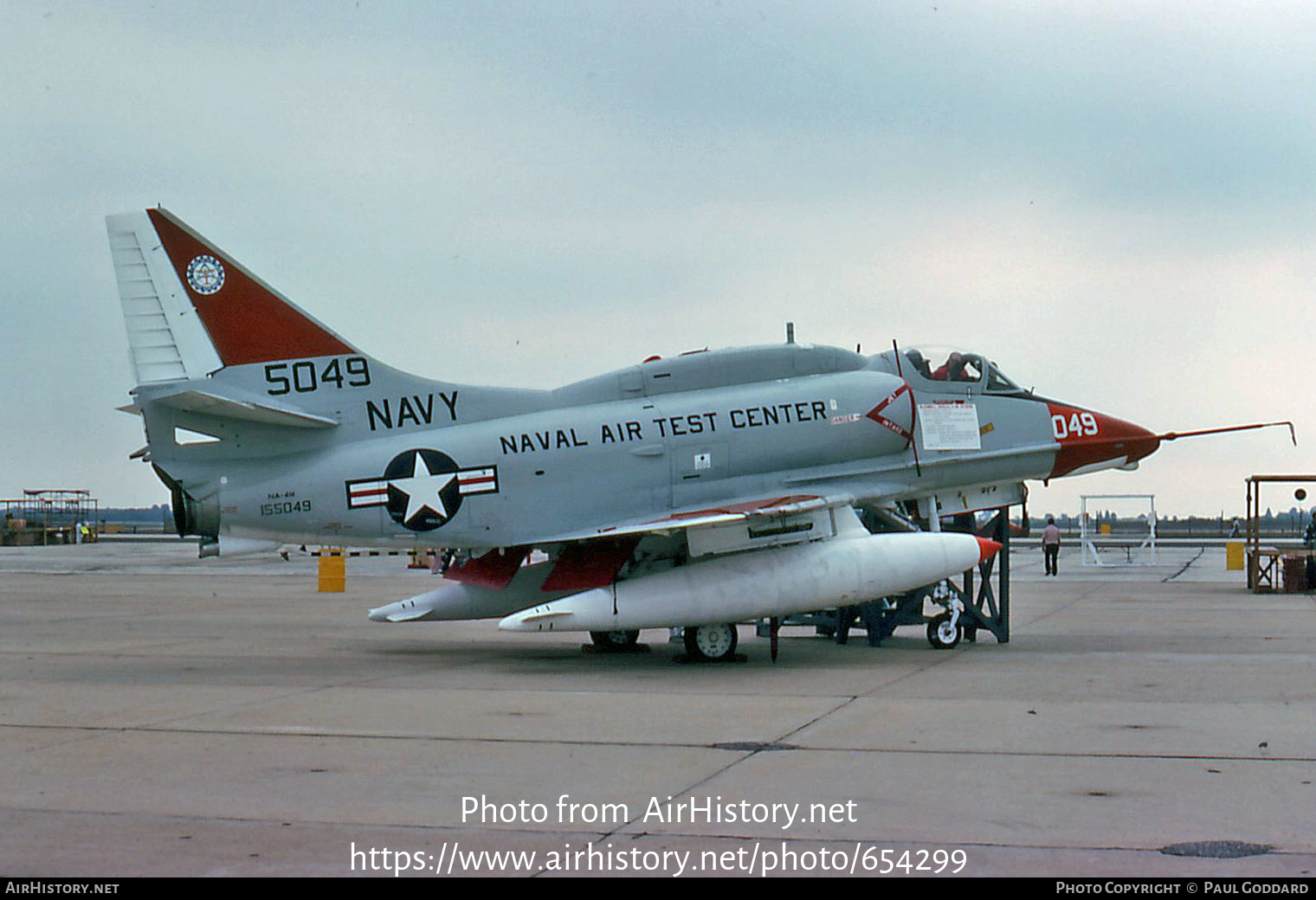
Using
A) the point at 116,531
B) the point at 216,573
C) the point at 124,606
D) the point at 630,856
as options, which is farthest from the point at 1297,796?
the point at 116,531

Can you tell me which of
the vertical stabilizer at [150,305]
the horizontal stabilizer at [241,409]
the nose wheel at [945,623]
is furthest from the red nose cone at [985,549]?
the vertical stabilizer at [150,305]

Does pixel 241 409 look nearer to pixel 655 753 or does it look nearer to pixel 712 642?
pixel 712 642

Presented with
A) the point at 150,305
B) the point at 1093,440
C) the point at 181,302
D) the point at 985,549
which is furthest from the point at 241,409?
the point at 1093,440

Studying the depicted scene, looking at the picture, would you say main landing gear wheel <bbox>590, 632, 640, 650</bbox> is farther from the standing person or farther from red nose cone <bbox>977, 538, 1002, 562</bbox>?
the standing person

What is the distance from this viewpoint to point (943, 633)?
1720 cm

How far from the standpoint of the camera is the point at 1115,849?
6.54m

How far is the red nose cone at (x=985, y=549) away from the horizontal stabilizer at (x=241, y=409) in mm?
7558

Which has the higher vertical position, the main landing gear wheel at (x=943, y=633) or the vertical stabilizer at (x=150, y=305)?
the vertical stabilizer at (x=150, y=305)

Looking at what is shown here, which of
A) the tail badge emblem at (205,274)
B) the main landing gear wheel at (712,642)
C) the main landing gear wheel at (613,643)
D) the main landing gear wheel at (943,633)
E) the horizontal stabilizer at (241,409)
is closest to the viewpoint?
the horizontal stabilizer at (241,409)

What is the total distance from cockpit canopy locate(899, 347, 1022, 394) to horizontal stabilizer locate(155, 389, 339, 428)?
7.05m

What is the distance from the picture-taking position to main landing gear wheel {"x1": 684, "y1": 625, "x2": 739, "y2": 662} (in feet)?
51.2

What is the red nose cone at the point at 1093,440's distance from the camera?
1769cm

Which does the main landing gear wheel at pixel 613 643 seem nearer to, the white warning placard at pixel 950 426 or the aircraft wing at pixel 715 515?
the aircraft wing at pixel 715 515

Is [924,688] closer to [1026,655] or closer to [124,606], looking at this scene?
[1026,655]
